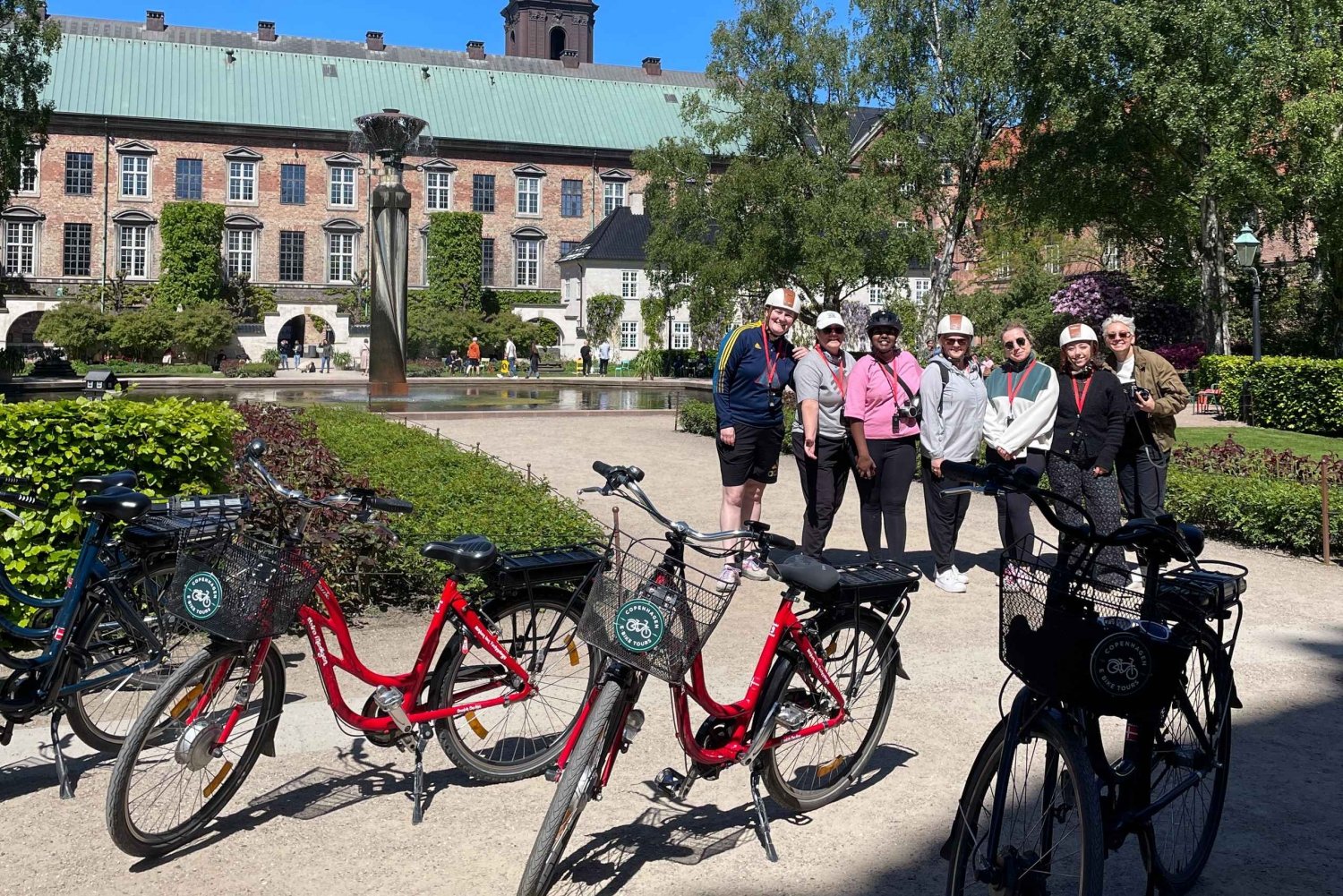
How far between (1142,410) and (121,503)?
21.1ft

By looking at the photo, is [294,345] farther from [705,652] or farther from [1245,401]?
[705,652]

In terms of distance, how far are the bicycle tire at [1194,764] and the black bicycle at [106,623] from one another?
341cm

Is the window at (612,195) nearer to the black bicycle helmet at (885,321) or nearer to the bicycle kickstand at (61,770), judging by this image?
the black bicycle helmet at (885,321)

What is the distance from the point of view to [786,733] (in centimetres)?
445

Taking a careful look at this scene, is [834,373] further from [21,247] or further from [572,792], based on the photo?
[21,247]

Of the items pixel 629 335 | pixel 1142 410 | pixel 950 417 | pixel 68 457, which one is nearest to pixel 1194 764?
pixel 950 417

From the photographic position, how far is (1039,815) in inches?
136

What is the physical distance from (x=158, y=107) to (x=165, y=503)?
65.1 metres

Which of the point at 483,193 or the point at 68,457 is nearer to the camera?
the point at 68,457

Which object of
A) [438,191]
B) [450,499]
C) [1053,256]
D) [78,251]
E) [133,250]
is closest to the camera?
[450,499]

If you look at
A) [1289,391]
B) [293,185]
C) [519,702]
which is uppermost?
[293,185]

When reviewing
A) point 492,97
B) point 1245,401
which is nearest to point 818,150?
point 1245,401

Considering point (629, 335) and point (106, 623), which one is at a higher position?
point (629, 335)

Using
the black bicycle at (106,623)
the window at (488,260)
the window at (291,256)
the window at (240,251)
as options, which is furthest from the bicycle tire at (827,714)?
the window at (291,256)
